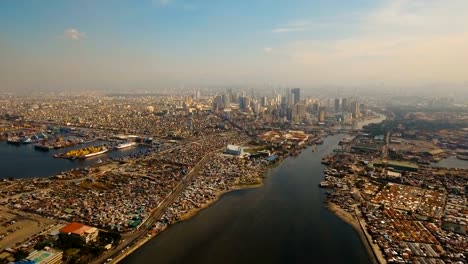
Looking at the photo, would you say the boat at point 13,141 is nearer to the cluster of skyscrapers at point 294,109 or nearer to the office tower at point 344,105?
the cluster of skyscrapers at point 294,109

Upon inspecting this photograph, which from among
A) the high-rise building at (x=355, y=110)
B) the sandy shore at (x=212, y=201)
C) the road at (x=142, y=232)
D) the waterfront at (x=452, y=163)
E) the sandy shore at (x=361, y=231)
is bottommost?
the waterfront at (x=452, y=163)

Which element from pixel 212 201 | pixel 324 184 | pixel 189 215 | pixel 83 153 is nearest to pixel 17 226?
pixel 189 215

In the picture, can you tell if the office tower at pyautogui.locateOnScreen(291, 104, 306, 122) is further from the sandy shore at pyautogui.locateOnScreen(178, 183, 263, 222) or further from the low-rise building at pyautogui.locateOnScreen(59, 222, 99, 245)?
the low-rise building at pyautogui.locateOnScreen(59, 222, 99, 245)

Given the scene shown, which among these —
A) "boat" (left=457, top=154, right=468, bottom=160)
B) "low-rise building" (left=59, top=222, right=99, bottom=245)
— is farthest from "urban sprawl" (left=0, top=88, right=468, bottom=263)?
"boat" (left=457, top=154, right=468, bottom=160)

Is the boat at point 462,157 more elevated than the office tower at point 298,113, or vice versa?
the office tower at point 298,113

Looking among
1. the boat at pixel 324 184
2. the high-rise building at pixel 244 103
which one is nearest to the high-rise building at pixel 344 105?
the high-rise building at pixel 244 103

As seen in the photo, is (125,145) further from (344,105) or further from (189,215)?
(344,105)

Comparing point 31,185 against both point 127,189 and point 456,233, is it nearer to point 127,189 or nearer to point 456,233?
point 127,189
